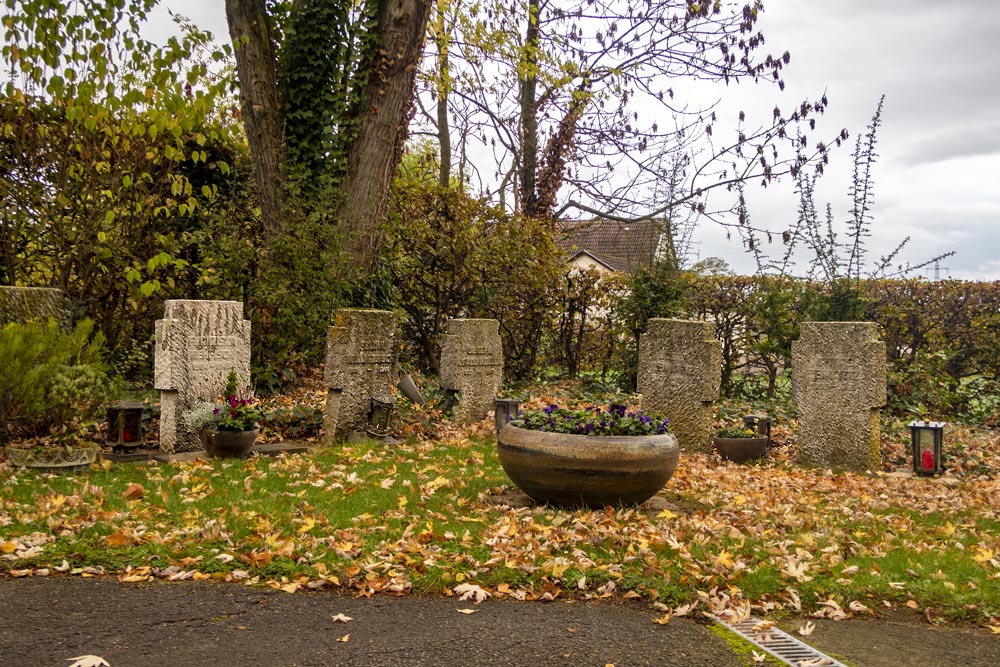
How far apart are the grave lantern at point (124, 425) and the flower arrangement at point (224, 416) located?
0.47 meters

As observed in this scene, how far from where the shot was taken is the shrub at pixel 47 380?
25.4 feet

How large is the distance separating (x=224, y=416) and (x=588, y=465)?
13.8ft

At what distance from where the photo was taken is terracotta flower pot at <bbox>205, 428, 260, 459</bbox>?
8.63 metres

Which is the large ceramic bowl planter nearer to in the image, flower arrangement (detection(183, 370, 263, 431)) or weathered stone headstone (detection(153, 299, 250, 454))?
flower arrangement (detection(183, 370, 263, 431))

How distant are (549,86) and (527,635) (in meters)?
15.1

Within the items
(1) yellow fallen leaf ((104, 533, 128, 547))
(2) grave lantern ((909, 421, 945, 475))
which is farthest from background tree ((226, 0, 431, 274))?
(2) grave lantern ((909, 421, 945, 475))

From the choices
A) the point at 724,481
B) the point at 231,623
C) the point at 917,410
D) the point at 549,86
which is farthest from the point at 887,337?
the point at 231,623

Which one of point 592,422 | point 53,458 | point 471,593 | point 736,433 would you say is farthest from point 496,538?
point 736,433

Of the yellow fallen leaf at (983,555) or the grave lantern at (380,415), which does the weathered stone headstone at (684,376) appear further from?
the yellow fallen leaf at (983,555)

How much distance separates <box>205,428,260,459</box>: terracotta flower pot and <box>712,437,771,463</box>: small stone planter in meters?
5.31

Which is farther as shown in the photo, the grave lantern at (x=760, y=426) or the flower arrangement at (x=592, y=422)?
the grave lantern at (x=760, y=426)

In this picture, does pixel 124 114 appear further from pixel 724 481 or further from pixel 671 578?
pixel 671 578

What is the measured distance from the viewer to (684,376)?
996cm

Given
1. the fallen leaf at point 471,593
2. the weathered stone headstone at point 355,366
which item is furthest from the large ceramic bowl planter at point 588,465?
the weathered stone headstone at point 355,366
